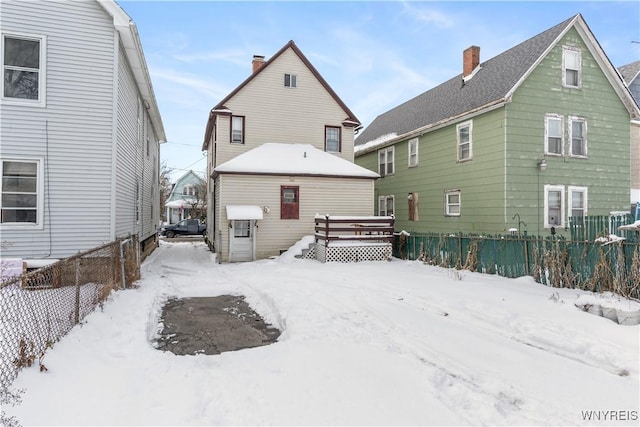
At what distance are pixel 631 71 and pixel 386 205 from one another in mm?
17501

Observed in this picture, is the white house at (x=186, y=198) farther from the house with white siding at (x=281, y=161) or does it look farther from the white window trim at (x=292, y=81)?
the white window trim at (x=292, y=81)

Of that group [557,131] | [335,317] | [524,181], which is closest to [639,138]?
[557,131]

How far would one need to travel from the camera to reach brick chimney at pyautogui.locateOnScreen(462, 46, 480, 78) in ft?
64.7

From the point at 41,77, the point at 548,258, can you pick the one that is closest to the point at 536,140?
the point at 548,258

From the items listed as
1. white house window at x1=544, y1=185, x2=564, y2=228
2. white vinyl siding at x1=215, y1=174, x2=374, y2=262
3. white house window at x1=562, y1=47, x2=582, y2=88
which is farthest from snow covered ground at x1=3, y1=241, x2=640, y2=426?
white house window at x1=562, y1=47, x2=582, y2=88

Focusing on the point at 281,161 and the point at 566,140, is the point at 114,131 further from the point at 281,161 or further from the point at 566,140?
the point at 566,140

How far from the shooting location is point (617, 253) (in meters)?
8.02

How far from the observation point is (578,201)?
1617 centimetres

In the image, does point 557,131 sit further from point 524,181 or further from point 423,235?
point 423,235

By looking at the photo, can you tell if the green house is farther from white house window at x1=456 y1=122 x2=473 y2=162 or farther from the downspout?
the downspout

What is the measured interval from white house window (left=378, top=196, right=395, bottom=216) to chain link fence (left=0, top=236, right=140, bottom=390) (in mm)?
15725

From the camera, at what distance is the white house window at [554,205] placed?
1556cm

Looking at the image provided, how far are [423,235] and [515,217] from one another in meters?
3.80

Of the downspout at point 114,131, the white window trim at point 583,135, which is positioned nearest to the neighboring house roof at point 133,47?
the downspout at point 114,131
